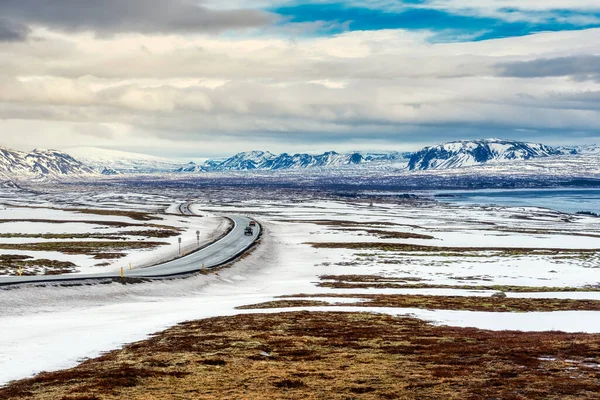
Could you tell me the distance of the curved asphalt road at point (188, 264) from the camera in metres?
50.8

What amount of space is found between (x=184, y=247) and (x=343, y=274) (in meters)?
35.7

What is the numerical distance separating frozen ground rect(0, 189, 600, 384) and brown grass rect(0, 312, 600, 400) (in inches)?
118

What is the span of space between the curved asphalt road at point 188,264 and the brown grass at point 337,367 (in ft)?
77.1

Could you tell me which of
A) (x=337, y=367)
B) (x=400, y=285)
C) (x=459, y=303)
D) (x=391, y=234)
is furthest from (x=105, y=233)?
(x=337, y=367)

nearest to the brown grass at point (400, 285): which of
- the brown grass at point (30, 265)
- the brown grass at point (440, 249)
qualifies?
the brown grass at point (30, 265)

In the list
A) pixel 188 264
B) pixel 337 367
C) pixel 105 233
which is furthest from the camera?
pixel 105 233

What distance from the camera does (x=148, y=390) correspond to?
19.3 metres

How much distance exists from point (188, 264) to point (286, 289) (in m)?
20.0

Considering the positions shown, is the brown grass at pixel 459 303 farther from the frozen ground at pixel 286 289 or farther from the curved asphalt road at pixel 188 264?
the curved asphalt road at pixel 188 264

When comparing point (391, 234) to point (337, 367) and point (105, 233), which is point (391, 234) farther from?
point (337, 367)

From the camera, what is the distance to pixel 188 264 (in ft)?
242

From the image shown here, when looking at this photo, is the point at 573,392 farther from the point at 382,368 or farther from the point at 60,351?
the point at 60,351

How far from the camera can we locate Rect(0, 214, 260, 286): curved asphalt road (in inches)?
2002

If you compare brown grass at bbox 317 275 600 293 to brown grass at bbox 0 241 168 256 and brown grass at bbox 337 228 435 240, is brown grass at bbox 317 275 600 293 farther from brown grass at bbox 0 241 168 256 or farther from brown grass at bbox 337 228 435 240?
brown grass at bbox 337 228 435 240
